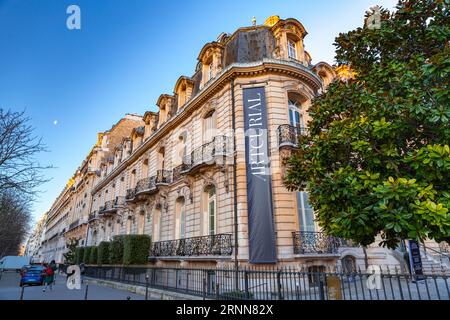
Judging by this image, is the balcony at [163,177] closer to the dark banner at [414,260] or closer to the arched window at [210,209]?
the arched window at [210,209]

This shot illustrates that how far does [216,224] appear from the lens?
13156 millimetres

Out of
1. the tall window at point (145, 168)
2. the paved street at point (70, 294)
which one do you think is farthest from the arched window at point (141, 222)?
the paved street at point (70, 294)

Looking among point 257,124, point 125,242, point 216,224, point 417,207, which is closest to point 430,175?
point 417,207

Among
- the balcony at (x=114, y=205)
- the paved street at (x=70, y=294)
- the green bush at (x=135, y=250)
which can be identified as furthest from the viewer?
the balcony at (x=114, y=205)

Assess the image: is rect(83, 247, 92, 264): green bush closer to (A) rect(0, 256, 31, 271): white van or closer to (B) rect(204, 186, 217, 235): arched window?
(B) rect(204, 186, 217, 235): arched window

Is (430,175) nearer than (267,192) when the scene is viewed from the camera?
Yes

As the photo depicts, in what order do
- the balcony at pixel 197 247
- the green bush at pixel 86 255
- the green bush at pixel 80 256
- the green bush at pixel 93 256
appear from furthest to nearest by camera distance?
the green bush at pixel 80 256, the green bush at pixel 86 255, the green bush at pixel 93 256, the balcony at pixel 197 247

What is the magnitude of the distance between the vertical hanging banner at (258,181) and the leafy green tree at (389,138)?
4.61 m

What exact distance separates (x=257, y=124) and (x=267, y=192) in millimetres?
3237

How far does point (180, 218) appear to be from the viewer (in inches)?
663

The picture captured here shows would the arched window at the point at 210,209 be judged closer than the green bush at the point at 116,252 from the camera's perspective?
Yes

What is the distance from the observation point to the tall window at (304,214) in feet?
39.9
